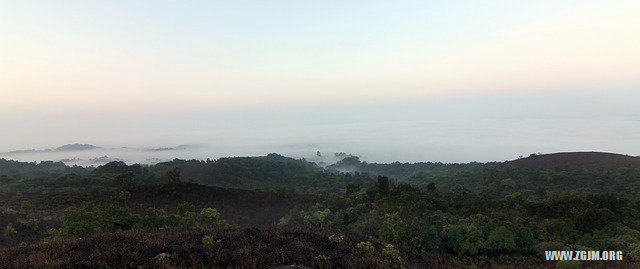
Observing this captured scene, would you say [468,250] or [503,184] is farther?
[503,184]

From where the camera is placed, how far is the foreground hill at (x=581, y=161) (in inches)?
3331

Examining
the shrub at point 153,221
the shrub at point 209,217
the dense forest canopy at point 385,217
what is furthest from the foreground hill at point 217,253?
the shrub at point 209,217

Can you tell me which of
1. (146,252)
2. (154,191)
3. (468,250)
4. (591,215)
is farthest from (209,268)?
(154,191)

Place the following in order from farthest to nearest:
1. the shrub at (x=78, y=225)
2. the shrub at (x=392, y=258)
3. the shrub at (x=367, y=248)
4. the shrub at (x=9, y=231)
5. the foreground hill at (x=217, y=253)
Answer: the shrub at (x=9, y=231) → the shrub at (x=78, y=225) → the shrub at (x=367, y=248) → the shrub at (x=392, y=258) → the foreground hill at (x=217, y=253)

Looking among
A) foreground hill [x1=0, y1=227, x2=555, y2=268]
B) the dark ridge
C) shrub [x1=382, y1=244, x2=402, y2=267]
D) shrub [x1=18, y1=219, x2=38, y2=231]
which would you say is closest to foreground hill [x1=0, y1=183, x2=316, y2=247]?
the dark ridge

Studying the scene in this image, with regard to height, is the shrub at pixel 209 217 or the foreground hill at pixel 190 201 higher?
the shrub at pixel 209 217

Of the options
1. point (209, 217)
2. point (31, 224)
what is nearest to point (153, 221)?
point (209, 217)

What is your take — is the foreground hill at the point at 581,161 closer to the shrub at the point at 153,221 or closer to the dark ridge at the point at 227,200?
the dark ridge at the point at 227,200

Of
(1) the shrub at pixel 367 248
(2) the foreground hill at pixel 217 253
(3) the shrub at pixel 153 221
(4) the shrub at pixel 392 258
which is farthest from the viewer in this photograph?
(3) the shrub at pixel 153 221

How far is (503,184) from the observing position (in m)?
72.2

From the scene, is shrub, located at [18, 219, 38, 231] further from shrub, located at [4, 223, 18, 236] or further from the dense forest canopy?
shrub, located at [4, 223, 18, 236]

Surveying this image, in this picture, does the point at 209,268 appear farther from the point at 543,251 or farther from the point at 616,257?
the point at 616,257

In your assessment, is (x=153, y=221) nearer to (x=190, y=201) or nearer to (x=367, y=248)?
(x=367, y=248)

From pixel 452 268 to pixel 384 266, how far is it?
20.1ft
